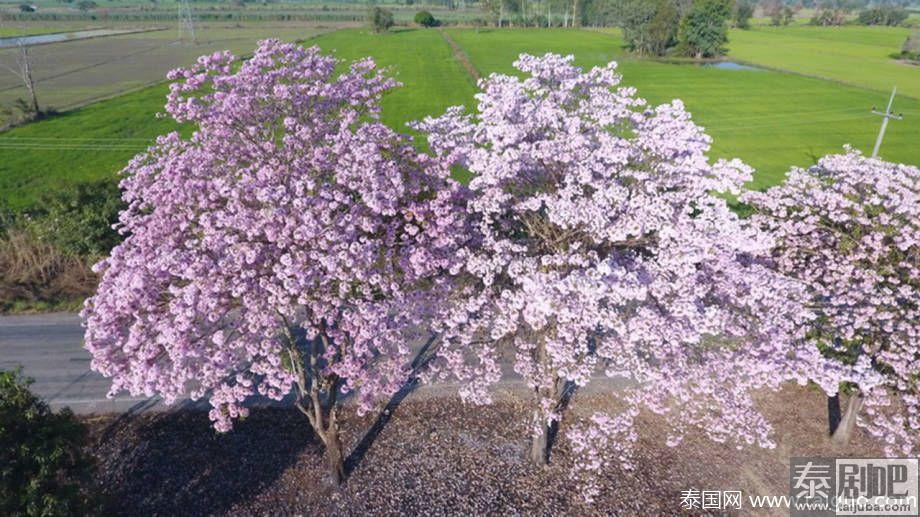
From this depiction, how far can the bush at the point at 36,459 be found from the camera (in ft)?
33.0

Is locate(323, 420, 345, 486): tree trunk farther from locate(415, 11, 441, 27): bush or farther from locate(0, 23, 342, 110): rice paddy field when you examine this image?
locate(415, 11, 441, 27): bush

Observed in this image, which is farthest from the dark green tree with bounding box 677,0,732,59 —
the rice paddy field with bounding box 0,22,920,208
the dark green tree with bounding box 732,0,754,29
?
the dark green tree with bounding box 732,0,754,29

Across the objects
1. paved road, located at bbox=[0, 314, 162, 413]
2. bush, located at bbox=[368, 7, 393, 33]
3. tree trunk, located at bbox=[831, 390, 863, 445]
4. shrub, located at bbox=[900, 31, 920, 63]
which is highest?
bush, located at bbox=[368, 7, 393, 33]

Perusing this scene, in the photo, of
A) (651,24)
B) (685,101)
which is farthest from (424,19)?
(685,101)

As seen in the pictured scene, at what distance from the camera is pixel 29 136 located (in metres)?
50.3

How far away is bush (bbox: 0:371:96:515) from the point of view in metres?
10.0

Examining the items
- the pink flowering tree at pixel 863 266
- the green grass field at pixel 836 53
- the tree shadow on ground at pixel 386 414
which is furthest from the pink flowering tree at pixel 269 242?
the green grass field at pixel 836 53

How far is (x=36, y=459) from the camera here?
10.6 meters

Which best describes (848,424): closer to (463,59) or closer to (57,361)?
(57,361)

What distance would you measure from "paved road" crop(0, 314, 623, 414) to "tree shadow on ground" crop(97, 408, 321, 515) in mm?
1111

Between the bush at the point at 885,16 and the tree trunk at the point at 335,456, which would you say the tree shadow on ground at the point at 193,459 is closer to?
the tree trunk at the point at 335,456

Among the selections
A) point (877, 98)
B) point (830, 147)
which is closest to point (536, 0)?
point (877, 98)

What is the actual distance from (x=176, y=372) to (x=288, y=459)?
21.6 ft

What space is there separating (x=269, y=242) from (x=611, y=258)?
8.11m
